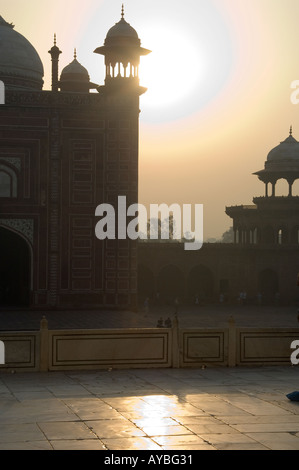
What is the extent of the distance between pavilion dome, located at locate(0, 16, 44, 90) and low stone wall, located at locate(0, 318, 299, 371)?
2325 centimetres

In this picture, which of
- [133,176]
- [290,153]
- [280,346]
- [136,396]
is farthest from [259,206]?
[136,396]

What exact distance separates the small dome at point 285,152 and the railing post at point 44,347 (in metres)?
35.6

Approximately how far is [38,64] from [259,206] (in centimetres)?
1488

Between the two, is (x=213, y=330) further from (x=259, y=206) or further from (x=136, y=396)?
(x=259, y=206)

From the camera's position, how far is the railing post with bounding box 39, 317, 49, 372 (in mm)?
13242

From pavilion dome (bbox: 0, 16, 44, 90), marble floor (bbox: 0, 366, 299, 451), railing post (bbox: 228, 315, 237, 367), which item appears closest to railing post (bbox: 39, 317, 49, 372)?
marble floor (bbox: 0, 366, 299, 451)

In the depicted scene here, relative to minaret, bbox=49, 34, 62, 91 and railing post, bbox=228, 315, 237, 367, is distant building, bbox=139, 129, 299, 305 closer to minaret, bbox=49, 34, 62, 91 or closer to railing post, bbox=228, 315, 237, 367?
minaret, bbox=49, 34, 62, 91

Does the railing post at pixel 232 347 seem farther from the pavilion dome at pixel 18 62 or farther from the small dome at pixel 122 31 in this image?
the pavilion dome at pixel 18 62

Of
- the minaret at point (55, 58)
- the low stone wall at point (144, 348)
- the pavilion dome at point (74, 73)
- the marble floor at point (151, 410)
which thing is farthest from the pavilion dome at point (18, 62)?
the marble floor at point (151, 410)

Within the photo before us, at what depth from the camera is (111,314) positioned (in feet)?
102

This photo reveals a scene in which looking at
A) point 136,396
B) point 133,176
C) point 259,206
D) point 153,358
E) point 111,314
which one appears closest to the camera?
point 136,396

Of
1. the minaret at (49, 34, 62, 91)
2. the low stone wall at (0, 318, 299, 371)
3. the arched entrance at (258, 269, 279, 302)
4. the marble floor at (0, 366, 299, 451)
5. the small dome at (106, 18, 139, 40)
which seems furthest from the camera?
the arched entrance at (258, 269, 279, 302)

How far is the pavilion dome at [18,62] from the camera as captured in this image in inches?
1406

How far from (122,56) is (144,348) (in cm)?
2155
